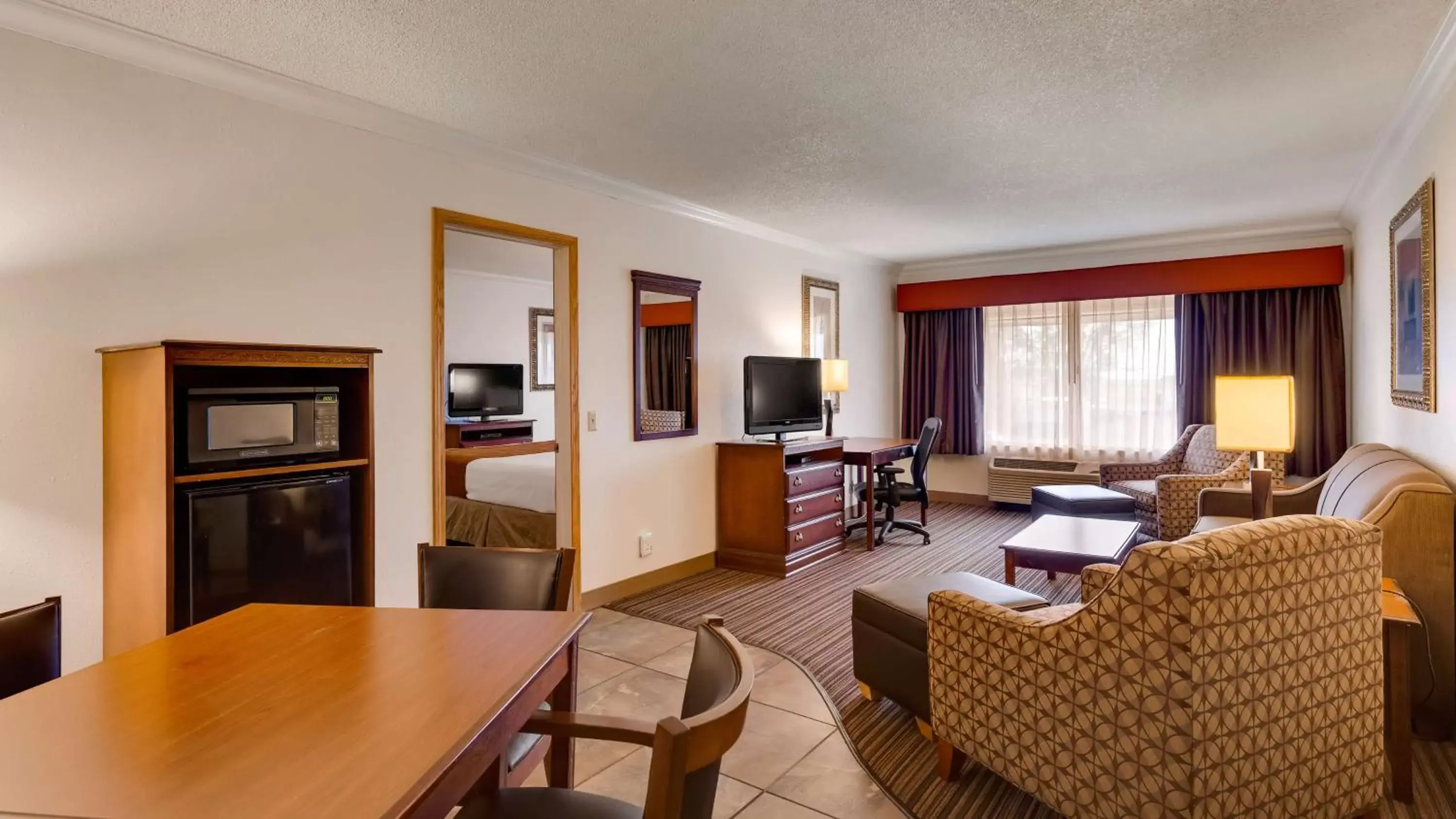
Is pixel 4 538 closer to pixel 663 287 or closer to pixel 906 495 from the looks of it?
pixel 663 287

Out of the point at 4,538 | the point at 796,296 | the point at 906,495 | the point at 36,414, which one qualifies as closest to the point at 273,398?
the point at 36,414

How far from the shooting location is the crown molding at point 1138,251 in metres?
5.63

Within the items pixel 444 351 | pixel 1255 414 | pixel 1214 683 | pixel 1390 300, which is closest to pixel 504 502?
pixel 444 351

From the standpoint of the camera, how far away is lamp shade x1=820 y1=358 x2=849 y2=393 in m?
6.03

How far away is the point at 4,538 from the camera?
7.45ft

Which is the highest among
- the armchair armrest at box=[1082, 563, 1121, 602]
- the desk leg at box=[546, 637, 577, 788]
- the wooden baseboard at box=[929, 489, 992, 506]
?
the armchair armrest at box=[1082, 563, 1121, 602]

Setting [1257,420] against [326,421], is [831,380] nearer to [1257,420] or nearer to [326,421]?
[1257,420]

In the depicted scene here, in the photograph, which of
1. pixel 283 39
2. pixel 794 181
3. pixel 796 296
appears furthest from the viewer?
pixel 796 296

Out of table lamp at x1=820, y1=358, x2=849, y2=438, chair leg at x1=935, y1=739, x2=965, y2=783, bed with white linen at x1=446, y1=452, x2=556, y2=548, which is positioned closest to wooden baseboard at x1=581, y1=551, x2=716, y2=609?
bed with white linen at x1=446, y1=452, x2=556, y2=548

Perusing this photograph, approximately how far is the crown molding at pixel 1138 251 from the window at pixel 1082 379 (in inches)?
14.2

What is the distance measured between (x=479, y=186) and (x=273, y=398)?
1532 millimetres

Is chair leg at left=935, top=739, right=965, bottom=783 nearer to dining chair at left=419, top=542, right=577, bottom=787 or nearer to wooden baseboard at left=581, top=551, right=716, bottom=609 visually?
dining chair at left=419, top=542, right=577, bottom=787

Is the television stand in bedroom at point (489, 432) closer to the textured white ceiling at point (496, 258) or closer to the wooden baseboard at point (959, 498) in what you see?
the textured white ceiling at point (496, 258)

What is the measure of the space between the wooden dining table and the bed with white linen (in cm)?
272
